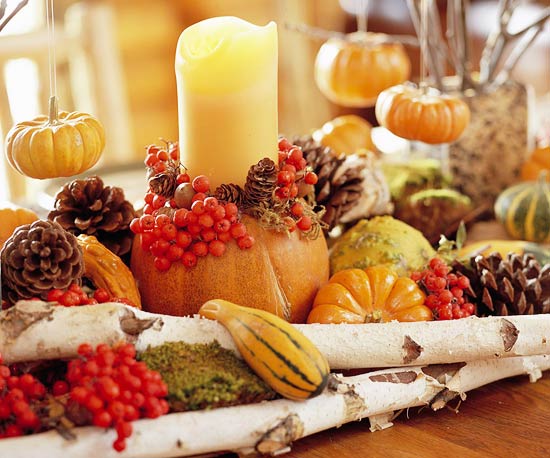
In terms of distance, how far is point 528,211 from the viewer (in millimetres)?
1317

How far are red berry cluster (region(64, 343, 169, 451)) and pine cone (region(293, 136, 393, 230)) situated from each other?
415 mm

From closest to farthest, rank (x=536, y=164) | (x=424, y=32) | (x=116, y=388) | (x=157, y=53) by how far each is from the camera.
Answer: (x=116, y=388)
(x=424, y=32)
(x=536, y=164)
(x=157, y=53)

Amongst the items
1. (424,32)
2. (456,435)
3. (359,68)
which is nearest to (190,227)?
(456,435)

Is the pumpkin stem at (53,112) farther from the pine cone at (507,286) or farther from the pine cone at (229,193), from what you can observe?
the pine cone at (507,286)

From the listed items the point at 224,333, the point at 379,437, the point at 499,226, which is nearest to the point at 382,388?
the point at 379,437

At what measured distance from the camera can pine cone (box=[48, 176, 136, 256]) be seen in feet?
3.18

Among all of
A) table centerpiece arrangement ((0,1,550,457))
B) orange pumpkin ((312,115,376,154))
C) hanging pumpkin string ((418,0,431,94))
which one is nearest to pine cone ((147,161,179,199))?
table centerpiece arrangement ((0,1,550,457))

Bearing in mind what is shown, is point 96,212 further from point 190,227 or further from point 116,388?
point 116,388

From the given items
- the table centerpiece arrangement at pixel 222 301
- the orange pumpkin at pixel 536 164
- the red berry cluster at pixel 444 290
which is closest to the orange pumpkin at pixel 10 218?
the table centerpiece arrangement at pixel 222 301

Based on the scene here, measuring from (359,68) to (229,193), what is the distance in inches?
→ 28.6

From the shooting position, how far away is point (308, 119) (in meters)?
3.17

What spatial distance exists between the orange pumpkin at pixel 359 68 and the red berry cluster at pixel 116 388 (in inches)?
36.4

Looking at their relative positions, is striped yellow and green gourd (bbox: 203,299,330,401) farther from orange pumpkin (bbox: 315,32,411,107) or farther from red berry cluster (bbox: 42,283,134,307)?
orange pumpkin (bbox: 315,32,411,107)

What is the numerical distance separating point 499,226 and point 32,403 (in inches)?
36.3
